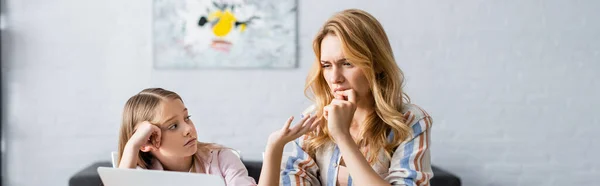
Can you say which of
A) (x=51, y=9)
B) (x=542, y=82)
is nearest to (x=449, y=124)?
(x=542, y=82)

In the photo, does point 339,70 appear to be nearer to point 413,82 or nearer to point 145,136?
point 145,136

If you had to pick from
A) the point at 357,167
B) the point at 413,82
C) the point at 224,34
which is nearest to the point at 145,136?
the point at 357,167

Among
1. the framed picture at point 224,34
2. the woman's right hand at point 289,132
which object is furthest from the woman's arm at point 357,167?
the framed picture at point 224,34

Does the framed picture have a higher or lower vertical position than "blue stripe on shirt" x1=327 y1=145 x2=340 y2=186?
higher

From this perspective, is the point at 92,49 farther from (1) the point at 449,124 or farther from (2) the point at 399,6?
(1) the point at 449,124

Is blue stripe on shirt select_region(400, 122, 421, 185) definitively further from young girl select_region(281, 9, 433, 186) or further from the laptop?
the laptop

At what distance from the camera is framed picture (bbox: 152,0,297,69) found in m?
3.69

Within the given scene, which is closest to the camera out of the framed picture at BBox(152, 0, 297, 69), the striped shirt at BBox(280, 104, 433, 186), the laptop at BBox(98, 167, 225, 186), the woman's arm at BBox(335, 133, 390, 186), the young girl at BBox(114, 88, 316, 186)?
the laptop at BBox(98, 167, 225, 186)

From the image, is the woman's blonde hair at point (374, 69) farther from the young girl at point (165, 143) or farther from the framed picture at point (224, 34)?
the framed picture at point (224, 34)

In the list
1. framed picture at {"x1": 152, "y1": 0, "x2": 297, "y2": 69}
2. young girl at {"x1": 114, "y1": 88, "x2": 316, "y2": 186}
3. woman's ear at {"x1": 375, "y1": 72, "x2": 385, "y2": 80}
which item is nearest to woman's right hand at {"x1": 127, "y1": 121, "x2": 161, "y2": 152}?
young girl at {"x1": 114, "y1": 88, "x2": 316, "y2": 186}

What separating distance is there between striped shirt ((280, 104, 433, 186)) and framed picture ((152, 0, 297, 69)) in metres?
1.75

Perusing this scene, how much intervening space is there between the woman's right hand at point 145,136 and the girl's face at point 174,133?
2cm

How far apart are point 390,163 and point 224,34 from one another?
2010 mm

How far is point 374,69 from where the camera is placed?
1.84 m
